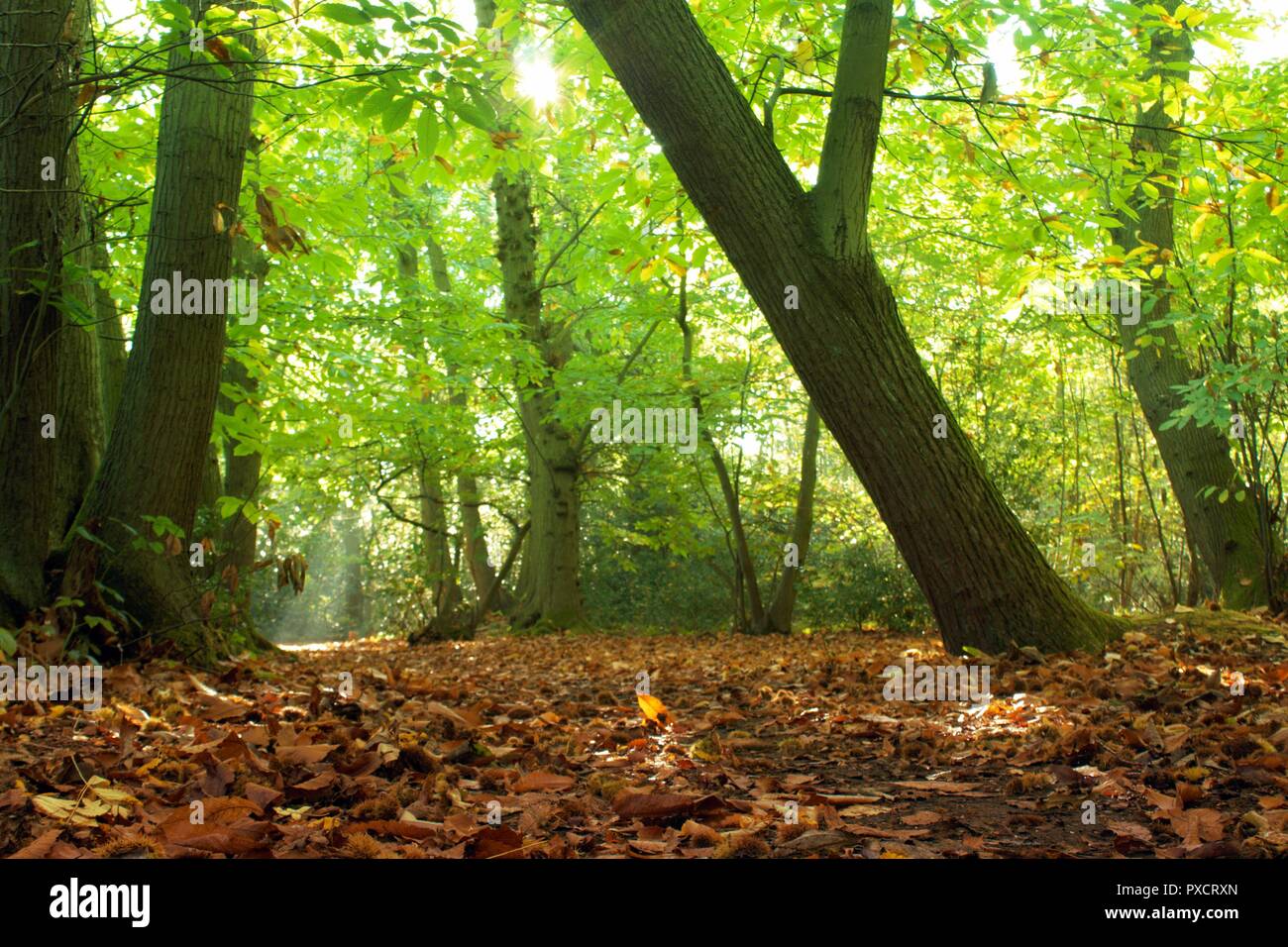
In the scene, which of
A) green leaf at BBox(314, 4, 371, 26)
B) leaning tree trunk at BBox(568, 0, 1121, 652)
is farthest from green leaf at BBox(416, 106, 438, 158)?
leaning tree trunk at BBox(568, 0, 1121, 652)

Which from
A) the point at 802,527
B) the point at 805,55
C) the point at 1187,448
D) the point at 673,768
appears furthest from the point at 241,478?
the point at 1187,448

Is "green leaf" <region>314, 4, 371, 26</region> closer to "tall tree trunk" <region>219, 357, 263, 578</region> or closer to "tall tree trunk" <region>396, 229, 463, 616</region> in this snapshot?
"tall tree trunk" <region>219, 357, 263, 578</region>

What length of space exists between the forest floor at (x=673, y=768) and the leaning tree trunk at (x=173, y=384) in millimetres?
554

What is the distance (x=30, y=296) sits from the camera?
4.64 metres

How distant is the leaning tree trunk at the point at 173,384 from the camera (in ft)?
17.0

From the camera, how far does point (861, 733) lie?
381cm

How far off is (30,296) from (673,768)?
3849 millimetres

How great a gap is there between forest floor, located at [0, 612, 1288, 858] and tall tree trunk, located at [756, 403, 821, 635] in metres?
6.44

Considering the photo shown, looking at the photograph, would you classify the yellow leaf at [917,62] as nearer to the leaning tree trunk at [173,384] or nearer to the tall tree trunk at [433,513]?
the leaning tree trunk at [173,384]

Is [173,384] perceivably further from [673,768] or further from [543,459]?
[543,459]

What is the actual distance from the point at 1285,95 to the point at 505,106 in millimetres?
6228

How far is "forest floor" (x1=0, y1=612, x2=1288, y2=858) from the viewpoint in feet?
7.12

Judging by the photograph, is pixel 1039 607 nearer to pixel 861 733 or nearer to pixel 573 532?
pixel 861 733
